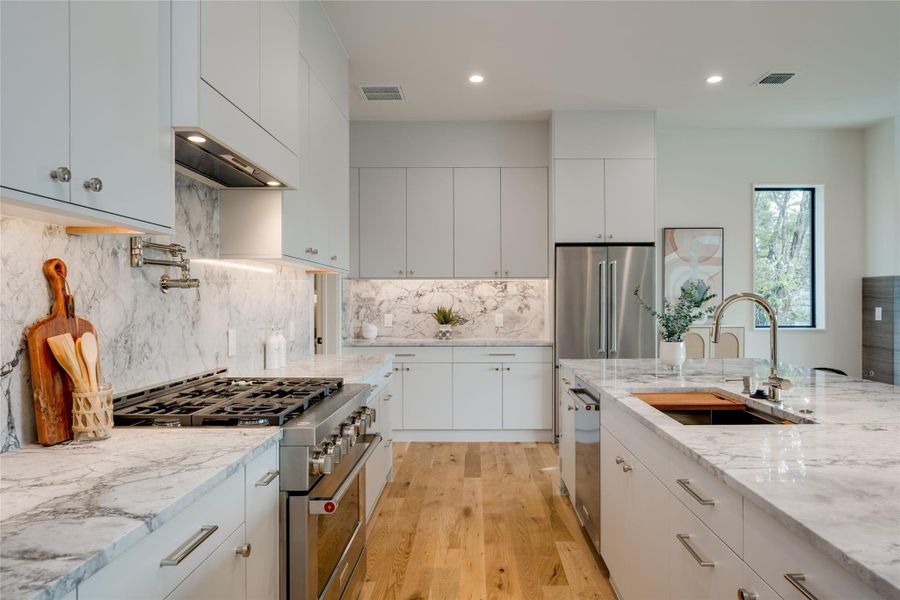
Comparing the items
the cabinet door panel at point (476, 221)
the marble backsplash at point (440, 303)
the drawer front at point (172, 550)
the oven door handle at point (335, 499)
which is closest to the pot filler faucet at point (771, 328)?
the oven door handle at point (335, 499)

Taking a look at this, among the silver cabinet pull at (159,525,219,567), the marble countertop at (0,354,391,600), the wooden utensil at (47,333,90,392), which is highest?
the wooden utensil at (47,333,90,392)

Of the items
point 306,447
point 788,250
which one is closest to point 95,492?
point 306,447

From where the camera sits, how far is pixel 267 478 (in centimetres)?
152

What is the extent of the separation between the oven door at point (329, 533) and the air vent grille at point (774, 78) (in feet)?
13.0

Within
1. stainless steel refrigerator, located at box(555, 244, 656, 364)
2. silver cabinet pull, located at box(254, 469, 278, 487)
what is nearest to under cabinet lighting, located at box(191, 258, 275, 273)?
silver cabinet pull, located at box(254, 469, 278, 487)

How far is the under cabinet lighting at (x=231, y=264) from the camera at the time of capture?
238 cm

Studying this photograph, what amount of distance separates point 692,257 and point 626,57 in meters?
2.40

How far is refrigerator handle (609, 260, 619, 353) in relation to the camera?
4738 millimetres

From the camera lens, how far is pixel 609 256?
478cm

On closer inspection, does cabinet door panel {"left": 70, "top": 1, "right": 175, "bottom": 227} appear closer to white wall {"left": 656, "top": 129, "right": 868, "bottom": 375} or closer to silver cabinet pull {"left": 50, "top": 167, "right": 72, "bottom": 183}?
silver cabinet pull {"left": 50, "top": 167, "right": 72, "bottom": 183}

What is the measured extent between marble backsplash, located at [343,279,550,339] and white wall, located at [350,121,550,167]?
116 centimetres

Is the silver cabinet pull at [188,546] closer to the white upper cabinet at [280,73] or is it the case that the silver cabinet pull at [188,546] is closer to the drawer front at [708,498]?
the drawer front at [708,498]

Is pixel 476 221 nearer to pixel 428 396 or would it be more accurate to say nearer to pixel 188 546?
pixel 428 396

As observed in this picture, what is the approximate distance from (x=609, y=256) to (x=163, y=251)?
367 centimetres
